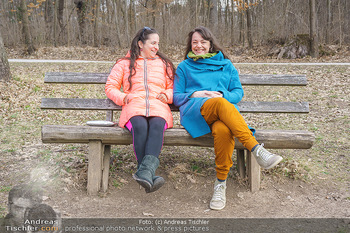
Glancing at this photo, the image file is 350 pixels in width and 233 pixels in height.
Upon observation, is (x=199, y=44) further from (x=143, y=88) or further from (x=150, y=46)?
(x=143, y=88)

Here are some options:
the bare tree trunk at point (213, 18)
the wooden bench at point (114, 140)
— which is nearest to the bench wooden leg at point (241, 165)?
the wooden bench at point (114, 140)

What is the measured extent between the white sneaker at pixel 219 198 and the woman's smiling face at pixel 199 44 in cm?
140

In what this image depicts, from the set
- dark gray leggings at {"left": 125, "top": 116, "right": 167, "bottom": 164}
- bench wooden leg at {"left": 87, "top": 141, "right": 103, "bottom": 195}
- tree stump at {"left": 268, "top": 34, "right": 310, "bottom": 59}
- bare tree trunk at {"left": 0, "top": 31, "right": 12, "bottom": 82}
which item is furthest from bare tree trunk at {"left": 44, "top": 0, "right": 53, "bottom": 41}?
dark gray leggings at {"left": 125, "top": 116, "right": 167, "bottom": 164}

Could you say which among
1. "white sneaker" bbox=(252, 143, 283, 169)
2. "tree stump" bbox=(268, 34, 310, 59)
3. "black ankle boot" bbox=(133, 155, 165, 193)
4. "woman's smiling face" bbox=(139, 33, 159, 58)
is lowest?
"black ankle boot" bbox=(133, 155, 165, 193)

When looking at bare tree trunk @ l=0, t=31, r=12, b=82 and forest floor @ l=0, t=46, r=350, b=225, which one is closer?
forest floor @ l=0, t=46, r=350, b=225

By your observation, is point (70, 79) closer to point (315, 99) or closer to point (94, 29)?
point (315, 99)

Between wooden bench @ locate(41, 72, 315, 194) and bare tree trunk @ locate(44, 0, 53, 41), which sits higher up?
bare tree trunk @ locate(44, 0, 53, 41)

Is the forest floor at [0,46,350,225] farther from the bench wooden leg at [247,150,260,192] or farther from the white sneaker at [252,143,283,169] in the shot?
the white sneaker at [252,143,283,169]

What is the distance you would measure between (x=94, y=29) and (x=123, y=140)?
52.6 ft

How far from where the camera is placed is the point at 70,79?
393cm

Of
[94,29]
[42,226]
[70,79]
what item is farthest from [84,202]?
[94,29]

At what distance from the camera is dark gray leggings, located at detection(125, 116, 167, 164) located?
9.93ft

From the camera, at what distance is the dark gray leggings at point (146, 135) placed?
9.93 ft

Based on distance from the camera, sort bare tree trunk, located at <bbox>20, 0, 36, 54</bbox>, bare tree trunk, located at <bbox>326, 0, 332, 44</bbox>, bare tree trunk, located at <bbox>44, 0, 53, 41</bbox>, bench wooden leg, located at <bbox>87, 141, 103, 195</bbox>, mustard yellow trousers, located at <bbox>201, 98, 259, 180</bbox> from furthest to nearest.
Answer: bare tree trunk, located at <bbox>44, 0, 53, 41</bbox>
bare tree trunk, located at <bbox>326, 0, 332, 44</bbox>
bare tree trunk, located at <bbox>20, 0, 36, 54</bbox>
bench wooden leg, located at <bbox>87, 141, 103, 195</bbox>
mustard yellow trousers, located at <bbox>201, 98, 259, 180</bbox>
